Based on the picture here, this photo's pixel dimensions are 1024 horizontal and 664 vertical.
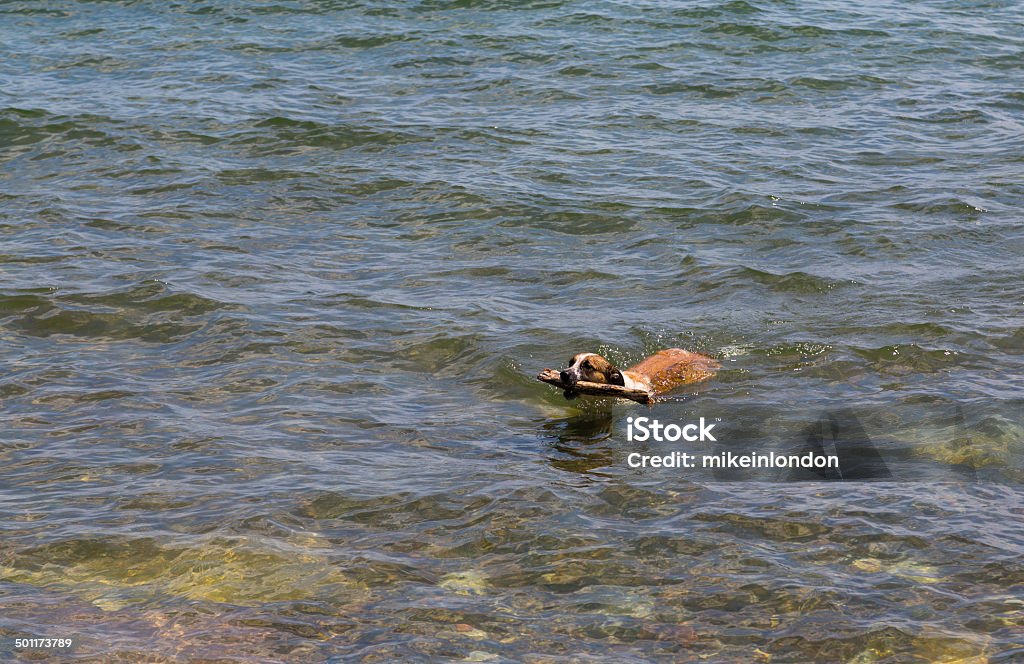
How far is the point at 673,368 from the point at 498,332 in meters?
1.31

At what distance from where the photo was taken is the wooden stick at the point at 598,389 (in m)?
7.09

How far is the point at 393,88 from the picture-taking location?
14320 mm

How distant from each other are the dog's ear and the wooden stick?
0.04 m

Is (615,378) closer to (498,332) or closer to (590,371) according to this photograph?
(590,371)

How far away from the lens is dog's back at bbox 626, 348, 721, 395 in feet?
25.8

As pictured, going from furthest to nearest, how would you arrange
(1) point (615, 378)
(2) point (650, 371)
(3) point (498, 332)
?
(3) point (498, 332) < (2) point (650, 371) < (1) point (615, 378)

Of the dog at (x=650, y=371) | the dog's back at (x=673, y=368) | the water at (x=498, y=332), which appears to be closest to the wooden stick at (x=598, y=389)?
the dog at (x=650, y=371)

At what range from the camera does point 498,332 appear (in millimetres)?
8633

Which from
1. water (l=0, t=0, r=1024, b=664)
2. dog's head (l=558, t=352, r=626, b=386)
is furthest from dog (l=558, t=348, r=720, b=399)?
water (l=0, t=0, r=1024, b=664)

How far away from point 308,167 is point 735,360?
5357 mm

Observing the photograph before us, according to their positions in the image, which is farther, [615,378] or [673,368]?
[673,368]

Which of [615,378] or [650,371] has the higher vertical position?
[615,378]

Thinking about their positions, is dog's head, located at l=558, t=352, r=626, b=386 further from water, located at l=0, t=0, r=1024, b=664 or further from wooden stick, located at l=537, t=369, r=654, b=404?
water, located at l=0, t=0, r=1024, b=664

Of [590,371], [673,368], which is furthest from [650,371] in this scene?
[590,371]
